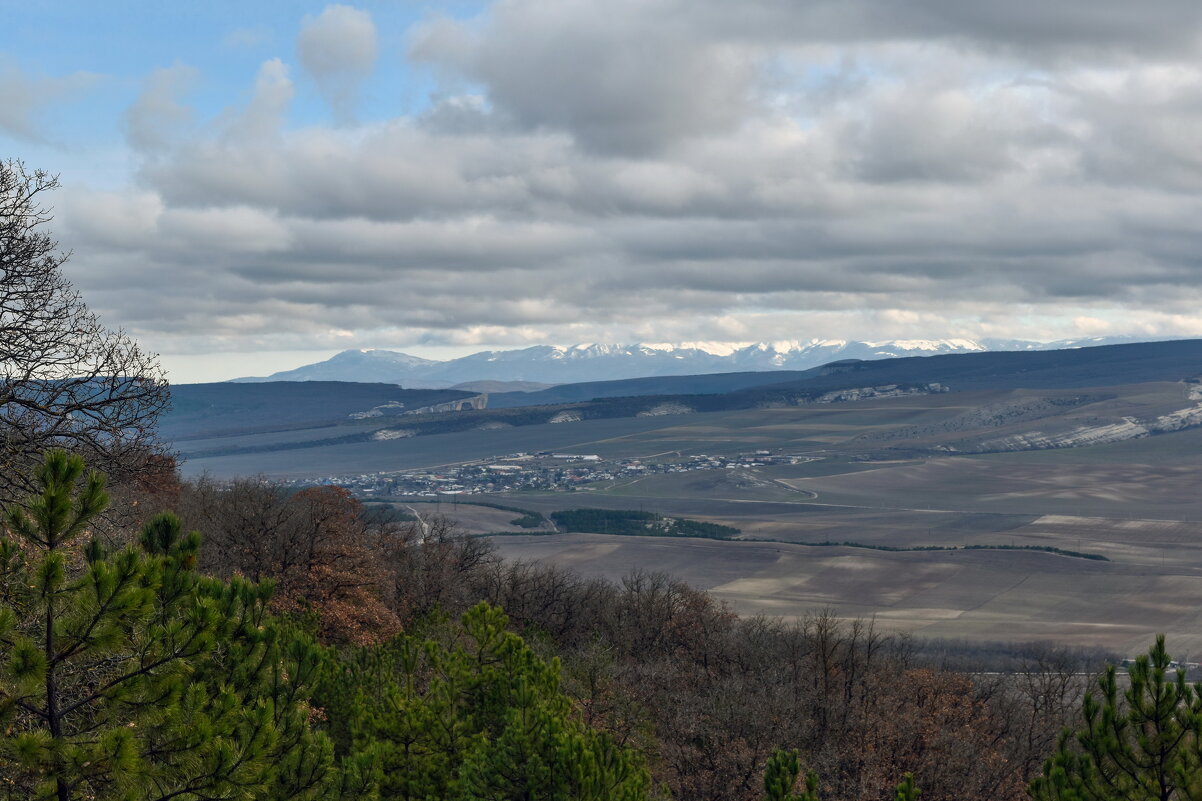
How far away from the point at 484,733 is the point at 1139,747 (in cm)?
1598

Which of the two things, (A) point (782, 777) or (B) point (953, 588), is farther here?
(B) point (953, 588)

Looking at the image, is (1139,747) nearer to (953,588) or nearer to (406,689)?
(406,689)

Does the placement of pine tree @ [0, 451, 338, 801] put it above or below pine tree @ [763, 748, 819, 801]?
above

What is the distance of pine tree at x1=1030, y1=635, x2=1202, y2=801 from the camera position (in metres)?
22.1

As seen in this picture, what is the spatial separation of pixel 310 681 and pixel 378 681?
1602 cm

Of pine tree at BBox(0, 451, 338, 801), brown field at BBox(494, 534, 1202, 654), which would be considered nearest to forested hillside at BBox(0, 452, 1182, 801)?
pine tree at BBox(0, 451, 338, 801)

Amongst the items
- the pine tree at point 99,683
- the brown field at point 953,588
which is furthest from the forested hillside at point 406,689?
the brown field at point 953,588

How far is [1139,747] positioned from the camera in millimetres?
23234

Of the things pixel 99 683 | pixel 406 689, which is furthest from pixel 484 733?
pixel 99 683

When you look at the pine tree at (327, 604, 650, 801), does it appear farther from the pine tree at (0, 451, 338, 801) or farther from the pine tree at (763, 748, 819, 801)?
the pine tree at (0, 451, 338, 801)

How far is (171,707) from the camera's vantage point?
12.5 metres

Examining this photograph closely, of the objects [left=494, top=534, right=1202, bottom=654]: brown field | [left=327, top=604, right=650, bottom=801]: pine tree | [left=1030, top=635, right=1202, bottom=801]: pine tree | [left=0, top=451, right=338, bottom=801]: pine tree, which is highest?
[left=0, top=451, right=338, bottom=801]: pine tree

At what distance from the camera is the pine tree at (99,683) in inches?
449

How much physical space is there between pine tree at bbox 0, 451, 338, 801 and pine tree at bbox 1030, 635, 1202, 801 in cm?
1653
